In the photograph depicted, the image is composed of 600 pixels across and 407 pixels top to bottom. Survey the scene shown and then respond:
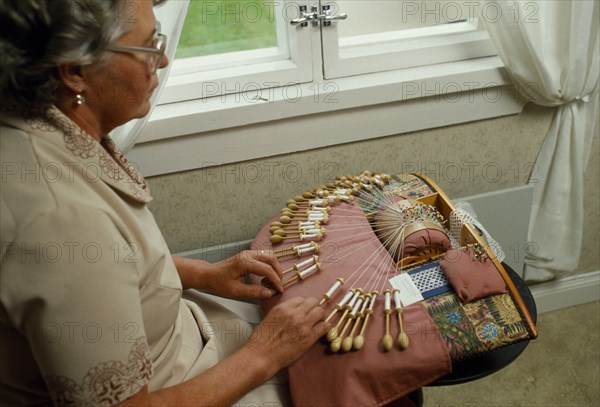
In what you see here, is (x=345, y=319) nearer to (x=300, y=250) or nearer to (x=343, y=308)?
(x=343, y=308)

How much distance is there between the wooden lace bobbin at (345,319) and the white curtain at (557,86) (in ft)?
3.02

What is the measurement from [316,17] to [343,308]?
2.84 feet

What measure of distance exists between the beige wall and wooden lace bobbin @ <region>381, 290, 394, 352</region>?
670 mm

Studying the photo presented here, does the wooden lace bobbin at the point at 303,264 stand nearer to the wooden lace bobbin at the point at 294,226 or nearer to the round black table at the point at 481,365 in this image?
the wooden lace bobbin at the point at 294,226

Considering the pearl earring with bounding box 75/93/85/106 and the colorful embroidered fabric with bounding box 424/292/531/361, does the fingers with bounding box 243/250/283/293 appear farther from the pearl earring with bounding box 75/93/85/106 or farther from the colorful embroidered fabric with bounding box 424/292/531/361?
the pearl earring with bounding box 75/93/85/106

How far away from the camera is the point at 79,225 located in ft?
2.82

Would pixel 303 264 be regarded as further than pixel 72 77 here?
Yes

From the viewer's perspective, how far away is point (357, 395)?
1080 mm

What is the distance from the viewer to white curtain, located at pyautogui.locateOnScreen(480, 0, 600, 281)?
1.69 m

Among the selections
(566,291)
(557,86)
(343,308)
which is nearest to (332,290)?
(343,308)

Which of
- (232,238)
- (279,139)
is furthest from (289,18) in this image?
(232,238)

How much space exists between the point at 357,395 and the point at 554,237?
1.26 metres

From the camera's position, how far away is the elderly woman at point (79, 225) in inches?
33.0

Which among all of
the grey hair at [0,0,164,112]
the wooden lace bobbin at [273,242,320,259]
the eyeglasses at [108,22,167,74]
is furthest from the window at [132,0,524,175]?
the grey hair at [0,0,164,112]
